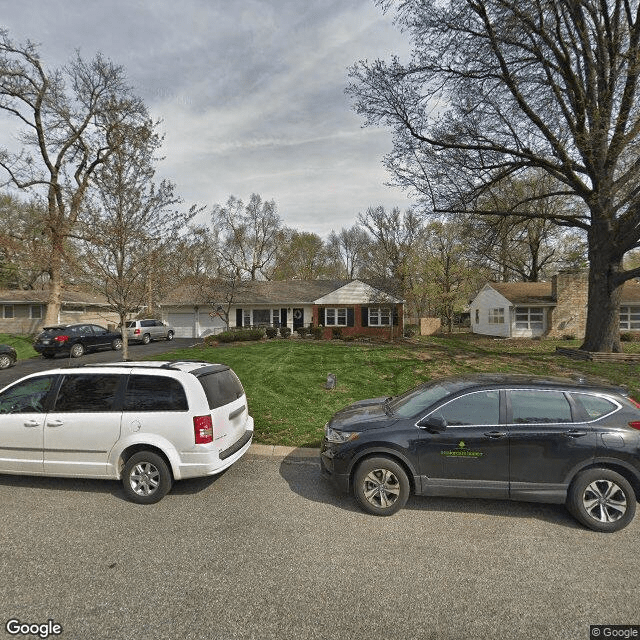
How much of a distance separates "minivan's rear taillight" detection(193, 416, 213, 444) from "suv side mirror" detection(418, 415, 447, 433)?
8.60 ft

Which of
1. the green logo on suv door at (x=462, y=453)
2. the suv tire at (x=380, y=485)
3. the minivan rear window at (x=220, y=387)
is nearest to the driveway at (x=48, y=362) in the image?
the minivan rear window at (x=220, y=387)

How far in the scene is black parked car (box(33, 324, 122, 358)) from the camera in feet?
53.4

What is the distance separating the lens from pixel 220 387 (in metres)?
4.82

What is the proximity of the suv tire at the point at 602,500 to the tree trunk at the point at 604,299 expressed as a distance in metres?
13.8

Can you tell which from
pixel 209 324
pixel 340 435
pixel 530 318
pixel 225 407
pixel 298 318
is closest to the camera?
pixel 340 435

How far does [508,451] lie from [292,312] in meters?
22.6

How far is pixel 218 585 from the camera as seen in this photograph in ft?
9.43

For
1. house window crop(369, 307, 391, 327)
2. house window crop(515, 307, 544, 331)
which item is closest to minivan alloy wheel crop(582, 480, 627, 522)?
house window crop(369, 307, 391, 327)

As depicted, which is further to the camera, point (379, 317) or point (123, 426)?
point (379, 317)

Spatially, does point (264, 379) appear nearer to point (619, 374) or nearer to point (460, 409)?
point (460, 409)

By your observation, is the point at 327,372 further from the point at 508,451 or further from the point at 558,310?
the point at 558,310

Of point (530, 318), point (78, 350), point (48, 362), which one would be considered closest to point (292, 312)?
point (78, 350)

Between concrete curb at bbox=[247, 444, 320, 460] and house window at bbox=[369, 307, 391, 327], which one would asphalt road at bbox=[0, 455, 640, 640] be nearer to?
concrete curb at bbox=[247, 444, 320, 460]

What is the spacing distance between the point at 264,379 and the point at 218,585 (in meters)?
7.68
